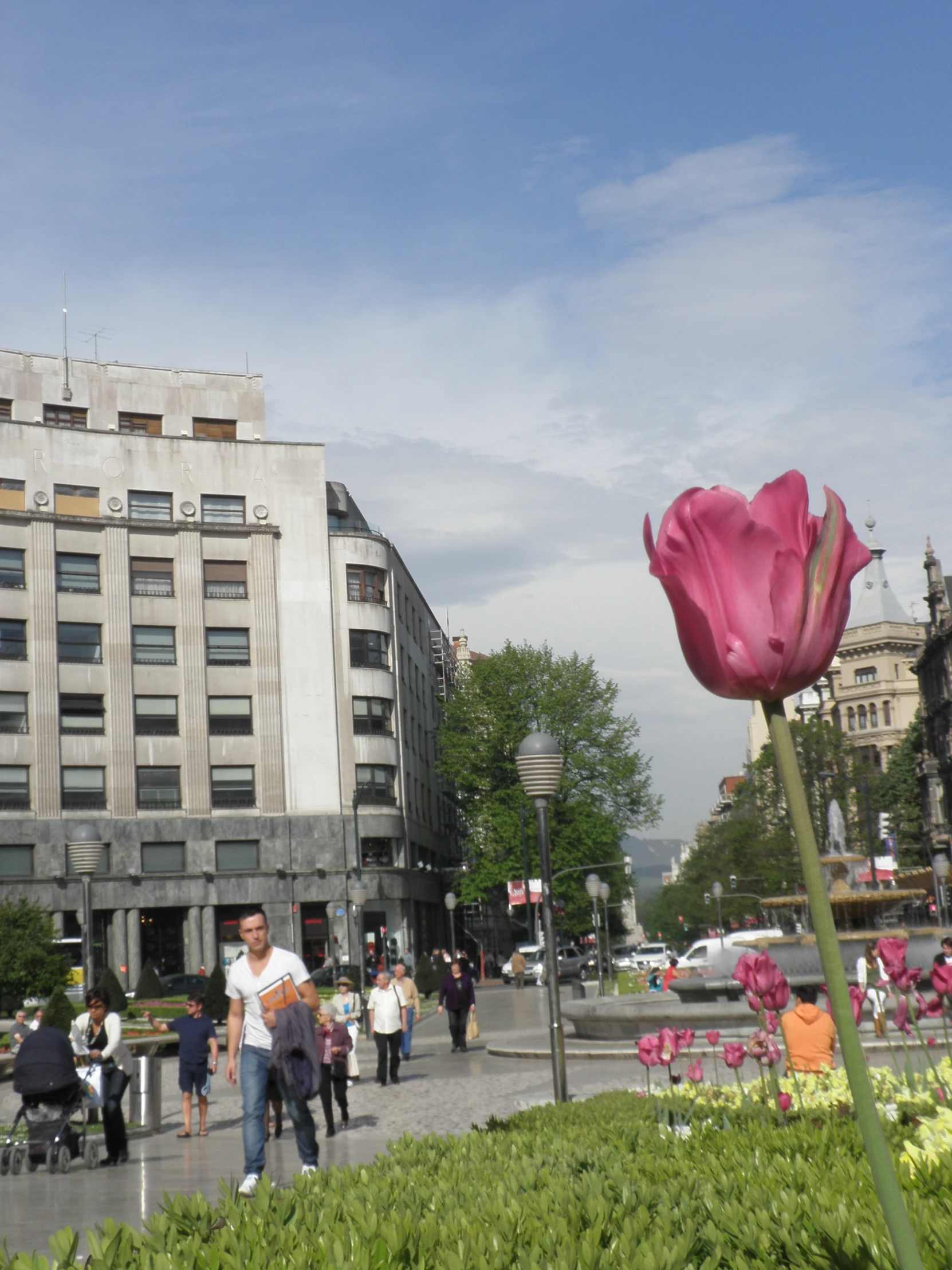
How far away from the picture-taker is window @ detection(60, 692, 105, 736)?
59219mm

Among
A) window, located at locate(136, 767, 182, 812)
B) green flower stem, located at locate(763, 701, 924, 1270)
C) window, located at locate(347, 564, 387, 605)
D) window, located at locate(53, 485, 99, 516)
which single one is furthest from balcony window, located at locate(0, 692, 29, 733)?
green flower stem, located at locate(763, 701, 924, 1270)

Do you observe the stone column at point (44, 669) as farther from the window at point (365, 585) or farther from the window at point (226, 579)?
the window at point (365, 585)

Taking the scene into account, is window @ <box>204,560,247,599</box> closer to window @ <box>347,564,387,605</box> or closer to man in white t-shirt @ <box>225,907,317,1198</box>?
window @ <box>347,564,387,605</box>

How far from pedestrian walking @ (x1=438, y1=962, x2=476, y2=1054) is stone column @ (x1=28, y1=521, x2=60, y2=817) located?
33394 mm

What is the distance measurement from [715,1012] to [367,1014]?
15.0m

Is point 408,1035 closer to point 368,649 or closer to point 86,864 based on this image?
point 86,864

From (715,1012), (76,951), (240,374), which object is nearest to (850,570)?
(715,1012)

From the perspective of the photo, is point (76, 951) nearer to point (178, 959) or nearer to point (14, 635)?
point (178, 959)

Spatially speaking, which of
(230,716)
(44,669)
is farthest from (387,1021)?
(230,716)

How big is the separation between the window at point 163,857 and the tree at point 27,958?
13.3 metres

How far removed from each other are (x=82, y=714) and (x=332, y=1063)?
148 ft

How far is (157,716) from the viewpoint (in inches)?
2386

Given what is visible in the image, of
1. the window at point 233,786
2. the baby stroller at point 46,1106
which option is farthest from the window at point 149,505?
the baby stroller at point 46,1106

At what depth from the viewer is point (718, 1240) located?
4.32m
